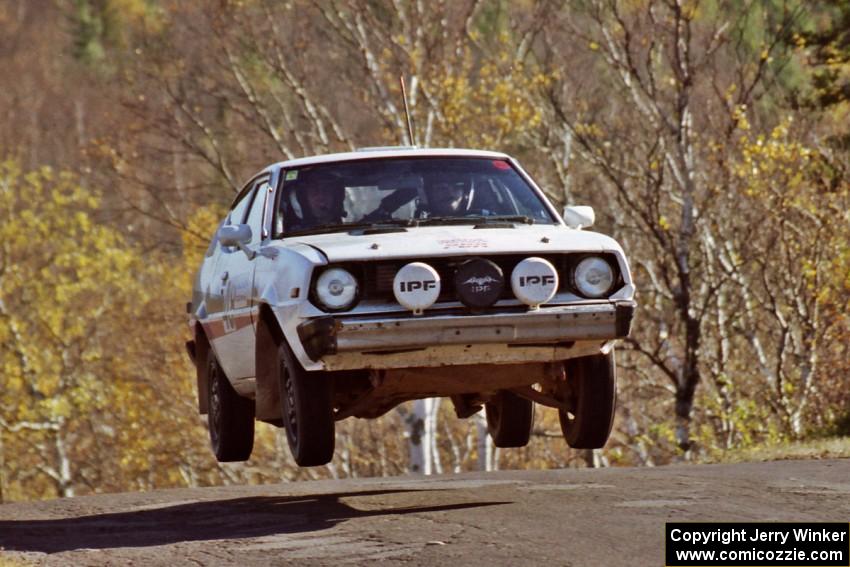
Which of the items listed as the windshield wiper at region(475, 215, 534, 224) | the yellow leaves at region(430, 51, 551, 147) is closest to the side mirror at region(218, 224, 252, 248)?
the windshield wiper at region(475, 215, 534, 224)

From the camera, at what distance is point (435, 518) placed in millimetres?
8773

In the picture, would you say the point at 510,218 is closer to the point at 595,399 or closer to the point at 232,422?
the point at 595,399

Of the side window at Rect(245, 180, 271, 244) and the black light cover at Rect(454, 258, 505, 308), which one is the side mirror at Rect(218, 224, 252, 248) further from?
the black light cover at Rect(454, 258, 505, 308)

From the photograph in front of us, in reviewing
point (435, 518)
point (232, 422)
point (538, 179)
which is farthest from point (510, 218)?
point (538, 179)

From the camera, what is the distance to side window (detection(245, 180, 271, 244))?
10211 mm

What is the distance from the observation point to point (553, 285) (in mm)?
8883

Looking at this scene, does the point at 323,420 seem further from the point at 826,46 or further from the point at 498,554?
the point at 826,46

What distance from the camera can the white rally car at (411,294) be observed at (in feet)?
28.7

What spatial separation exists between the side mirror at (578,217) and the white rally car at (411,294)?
12mm

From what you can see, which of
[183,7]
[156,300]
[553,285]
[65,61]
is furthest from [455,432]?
[65,61]

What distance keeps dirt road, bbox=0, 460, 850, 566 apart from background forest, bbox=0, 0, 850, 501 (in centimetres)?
669

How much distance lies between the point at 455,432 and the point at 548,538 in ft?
Answer: 100

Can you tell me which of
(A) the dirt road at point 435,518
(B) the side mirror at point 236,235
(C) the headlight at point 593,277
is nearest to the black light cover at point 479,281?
(C) the headlight at point 593,277

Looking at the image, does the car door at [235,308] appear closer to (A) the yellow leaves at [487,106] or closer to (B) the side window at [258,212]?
(B) the side window at [258,212]
